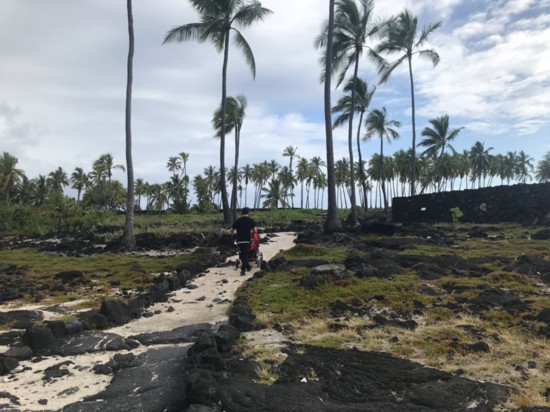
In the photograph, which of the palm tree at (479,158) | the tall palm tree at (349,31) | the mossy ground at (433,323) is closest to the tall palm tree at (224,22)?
the tall palm tree at (349,31)

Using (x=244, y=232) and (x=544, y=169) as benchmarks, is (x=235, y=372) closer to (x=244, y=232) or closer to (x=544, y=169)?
(x=244, y=232)

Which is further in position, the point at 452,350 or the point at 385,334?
the point at 385,334

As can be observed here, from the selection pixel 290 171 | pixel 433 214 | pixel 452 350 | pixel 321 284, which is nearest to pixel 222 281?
pixel 321 284

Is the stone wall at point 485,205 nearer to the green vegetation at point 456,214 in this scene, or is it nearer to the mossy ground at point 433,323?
the green vegetation at point 456,214

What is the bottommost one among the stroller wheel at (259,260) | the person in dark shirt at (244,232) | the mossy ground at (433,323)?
the mossy ground at (433,323)

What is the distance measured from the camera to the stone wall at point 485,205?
2223cm

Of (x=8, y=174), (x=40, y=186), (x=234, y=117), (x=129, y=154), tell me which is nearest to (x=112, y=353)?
(x=129, y=154)

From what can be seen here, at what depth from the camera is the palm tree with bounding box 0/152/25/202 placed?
51.4m

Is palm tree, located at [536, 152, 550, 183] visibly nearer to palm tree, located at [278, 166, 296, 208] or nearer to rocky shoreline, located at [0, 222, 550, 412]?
palm tree, located at [278, 166, 296, 208]

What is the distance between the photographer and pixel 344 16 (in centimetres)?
2673

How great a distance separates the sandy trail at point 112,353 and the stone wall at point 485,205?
16.9 metres

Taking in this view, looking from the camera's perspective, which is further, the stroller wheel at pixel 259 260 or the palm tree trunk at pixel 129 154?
the palm tree trunk at pixel 129 154

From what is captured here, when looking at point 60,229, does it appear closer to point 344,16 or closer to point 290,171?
point 344,16

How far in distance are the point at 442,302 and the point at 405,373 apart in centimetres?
341
